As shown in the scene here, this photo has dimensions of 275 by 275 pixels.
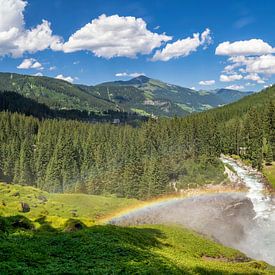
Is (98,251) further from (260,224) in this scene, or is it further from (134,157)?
(134,157)

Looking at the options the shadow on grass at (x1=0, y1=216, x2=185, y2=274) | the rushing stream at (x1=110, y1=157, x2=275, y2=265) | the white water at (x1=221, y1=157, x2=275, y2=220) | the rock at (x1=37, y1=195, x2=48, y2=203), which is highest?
the shadow on grass at (x1=0, y1=216, x2=185, y2=274)

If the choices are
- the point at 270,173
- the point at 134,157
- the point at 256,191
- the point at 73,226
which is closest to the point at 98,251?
the point at 73,226

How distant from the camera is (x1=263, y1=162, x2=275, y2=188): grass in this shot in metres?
107

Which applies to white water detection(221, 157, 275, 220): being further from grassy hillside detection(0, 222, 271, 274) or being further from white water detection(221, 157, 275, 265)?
grassy hillside detection(0, 222, 271, 274)

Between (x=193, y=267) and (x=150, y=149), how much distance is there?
319 ft

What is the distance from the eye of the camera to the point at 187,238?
54094 millimetres

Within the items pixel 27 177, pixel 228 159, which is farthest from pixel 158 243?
pixel 228 159

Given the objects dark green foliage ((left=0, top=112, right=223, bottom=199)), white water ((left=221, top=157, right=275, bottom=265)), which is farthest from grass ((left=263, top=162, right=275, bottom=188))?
dark green foliage ((left=0, top=112, right=223, bottom=199))

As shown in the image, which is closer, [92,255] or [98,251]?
[92,255]

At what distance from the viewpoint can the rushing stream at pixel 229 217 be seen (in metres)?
61.4

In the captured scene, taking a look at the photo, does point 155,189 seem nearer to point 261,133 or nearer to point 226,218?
point 226,218

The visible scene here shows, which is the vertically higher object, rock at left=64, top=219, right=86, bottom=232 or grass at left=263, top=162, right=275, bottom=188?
grass at left=263, top=162, right=275, bottom=188

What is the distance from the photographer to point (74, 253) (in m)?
30.2

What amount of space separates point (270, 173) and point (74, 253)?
315ft
